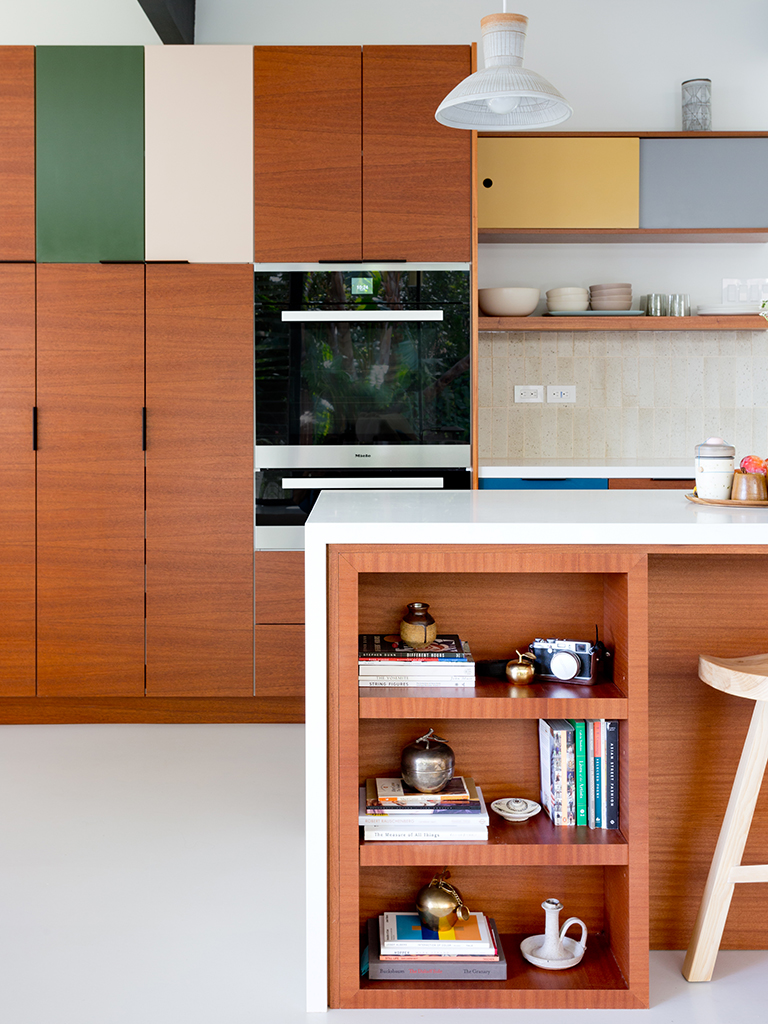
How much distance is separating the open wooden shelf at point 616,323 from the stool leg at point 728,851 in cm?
240

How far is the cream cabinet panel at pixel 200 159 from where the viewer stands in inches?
134

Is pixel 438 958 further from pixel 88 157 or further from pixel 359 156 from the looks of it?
pixel 88 157

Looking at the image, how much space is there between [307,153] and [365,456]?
1156 millimetres

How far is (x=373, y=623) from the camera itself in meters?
1.94

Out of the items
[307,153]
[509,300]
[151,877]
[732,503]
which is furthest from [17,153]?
[732,503]

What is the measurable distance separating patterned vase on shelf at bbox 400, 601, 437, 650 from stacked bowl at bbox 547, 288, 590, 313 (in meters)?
2.48

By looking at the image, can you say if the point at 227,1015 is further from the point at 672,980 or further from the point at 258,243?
the point at 258,243

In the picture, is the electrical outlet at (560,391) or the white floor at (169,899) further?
the electrical outlet at (560,391)

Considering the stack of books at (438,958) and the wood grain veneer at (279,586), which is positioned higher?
the wood grain veneer at (279,586)

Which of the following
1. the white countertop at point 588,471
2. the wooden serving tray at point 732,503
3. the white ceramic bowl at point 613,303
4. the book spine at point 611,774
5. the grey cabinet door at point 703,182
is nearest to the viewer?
the book spine at point 611,774

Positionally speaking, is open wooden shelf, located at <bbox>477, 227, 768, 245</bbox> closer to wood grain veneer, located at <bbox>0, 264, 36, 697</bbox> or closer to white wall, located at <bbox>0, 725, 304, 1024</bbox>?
wood grain veneer, located at <bbox>0, 264, 36, 697</bbox>

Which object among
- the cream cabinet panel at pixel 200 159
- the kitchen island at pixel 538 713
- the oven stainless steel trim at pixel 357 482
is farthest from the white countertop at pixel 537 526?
the cream cabinet panel at pixel 200 159

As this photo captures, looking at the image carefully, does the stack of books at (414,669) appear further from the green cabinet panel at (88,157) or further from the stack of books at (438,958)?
the green cabinet panel at (88,157)

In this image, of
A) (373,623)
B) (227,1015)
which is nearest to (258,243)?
(373,623)
